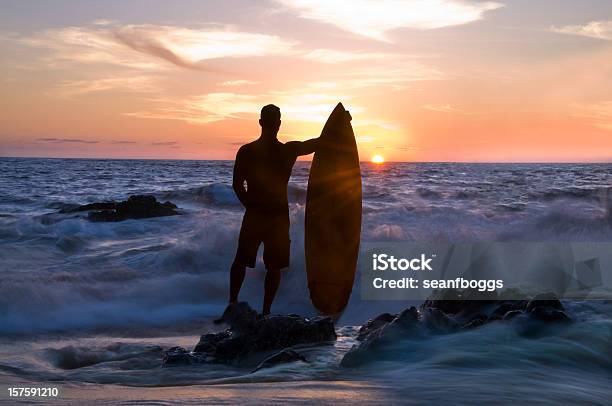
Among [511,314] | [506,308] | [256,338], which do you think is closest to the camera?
[256,338]

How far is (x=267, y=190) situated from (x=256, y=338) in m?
1.44

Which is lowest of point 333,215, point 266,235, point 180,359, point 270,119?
point 180,359

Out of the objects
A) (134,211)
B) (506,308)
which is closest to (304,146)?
(506,308)

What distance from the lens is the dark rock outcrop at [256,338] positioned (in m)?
5.14

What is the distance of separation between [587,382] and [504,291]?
208 centimetres

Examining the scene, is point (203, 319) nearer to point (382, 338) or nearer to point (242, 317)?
point (242, 317)

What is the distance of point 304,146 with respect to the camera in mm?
6312

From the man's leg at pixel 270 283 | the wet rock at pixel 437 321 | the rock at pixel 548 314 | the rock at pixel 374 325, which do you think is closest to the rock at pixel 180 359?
the man's leg at pixel 270 283

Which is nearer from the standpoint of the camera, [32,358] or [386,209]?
[32,358]

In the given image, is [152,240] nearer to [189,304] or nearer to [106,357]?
[189,304]

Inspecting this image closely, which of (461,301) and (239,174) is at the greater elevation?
(239,174)

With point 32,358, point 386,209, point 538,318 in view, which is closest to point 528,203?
point 386,209

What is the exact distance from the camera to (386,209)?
19.2 metres

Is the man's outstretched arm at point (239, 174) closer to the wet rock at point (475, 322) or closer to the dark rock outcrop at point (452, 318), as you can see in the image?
the dark rock outcrop at point (452, 318)
